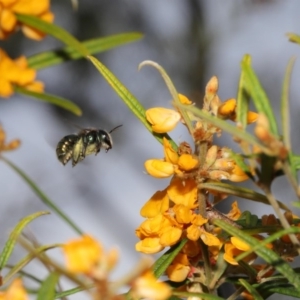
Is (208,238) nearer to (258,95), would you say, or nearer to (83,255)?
(258,95)

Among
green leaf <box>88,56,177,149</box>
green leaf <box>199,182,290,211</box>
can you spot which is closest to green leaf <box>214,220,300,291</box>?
green leaf <box>199,182,290,211</box>

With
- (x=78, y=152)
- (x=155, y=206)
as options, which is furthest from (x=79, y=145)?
(x=155, y=206)

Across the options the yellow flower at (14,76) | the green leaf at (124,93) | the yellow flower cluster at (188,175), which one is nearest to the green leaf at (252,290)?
the yellow flower cluster at (188,175)

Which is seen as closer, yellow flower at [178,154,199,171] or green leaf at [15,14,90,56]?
green leaf at [15,14,90,56]

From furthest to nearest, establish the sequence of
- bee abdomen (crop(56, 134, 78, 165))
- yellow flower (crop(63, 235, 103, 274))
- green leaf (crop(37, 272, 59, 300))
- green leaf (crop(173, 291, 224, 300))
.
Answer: bee abdomen (crop(56, 134, 78, 165)), green leaf (crop(173, 291, 224, 300)), green leaf (crop(37, 272, 59, 300)), yellow flower (crop(63, 235, 103, 274))

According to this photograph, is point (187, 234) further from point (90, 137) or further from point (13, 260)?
point (13, 260)

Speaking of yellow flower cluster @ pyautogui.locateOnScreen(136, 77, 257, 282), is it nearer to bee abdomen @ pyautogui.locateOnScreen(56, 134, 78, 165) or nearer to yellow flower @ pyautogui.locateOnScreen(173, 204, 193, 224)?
yellow flower @ pyautogui.locateOnScreen(173, 204, 193, 224)

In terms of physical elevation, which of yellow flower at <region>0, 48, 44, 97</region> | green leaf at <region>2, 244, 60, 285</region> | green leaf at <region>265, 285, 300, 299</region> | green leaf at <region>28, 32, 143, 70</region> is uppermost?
green leaf at <region>28, 32, 143, 70</region>
